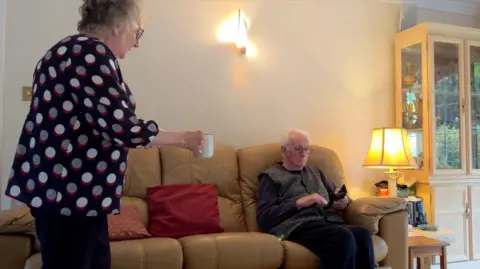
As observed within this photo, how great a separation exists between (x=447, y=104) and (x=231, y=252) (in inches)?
86.7

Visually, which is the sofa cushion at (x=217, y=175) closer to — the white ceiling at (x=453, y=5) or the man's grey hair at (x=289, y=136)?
the man's grey hair at (x=289, y=136)

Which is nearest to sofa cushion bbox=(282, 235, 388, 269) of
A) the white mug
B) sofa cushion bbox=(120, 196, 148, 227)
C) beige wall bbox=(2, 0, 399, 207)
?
sofa cushion bbox=(120, 196, 148, 227)

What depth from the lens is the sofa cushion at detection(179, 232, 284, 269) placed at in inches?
85.6

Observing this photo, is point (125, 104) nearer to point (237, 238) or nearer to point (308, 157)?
point (237, 238)

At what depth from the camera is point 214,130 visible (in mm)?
3248

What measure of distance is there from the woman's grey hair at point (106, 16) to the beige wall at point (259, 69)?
1782 mm

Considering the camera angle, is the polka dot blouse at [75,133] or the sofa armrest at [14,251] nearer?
the polka dot blouse at [75,133]

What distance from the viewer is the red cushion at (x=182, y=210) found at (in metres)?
2.58

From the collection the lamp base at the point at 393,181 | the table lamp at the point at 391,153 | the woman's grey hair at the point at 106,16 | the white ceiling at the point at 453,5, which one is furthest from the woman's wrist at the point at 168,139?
the white ceiling at the point at 453,5

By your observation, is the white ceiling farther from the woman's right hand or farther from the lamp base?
the woman's right hand

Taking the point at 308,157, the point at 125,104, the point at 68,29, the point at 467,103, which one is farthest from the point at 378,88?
the point at 125,104

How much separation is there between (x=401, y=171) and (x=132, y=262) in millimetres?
2248

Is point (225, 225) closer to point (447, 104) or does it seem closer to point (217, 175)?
point (217, 175)

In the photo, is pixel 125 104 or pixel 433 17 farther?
pixel 433 17
